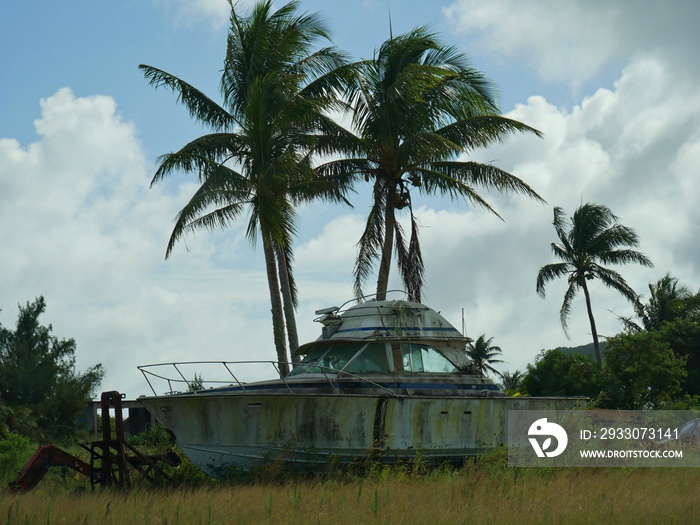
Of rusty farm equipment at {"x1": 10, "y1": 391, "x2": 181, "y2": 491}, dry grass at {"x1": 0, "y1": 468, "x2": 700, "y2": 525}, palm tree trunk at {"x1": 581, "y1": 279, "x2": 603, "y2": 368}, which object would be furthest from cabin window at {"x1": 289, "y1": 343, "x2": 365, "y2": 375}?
palm tree trunk at {"x1": 581, "y1": 279, "x2": 603, "y2": 368}

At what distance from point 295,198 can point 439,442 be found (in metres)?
10.9

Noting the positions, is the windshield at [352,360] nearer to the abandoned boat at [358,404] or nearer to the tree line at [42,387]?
the abandoned boat at [358,404]

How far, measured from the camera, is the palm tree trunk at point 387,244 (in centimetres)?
2416

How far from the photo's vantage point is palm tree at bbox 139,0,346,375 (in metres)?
22.2

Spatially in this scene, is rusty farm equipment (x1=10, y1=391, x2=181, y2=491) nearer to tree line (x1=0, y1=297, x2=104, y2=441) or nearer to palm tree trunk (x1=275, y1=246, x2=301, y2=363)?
palm tree trunk (x1=275, y1=246, x2=301, y2=363)

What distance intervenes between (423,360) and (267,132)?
7.90 meters

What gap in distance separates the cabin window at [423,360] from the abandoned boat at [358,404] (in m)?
0.02

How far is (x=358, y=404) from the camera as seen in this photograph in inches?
589

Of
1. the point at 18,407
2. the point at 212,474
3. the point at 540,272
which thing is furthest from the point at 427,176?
the point at 18,407

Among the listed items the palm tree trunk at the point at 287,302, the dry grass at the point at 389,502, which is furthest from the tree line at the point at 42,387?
the dry grass at the point at 389,502

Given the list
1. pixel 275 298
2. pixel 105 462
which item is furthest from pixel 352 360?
pixel 275 298

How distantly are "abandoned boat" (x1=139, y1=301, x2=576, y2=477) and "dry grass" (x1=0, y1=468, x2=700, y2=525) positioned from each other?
0.74 meters

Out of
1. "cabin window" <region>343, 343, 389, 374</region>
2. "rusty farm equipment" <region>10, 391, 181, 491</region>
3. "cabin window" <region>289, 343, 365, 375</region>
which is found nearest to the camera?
"rusty farm equipment" <region>10, 391, 181, 491</region>

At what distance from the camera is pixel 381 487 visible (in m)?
13.2
